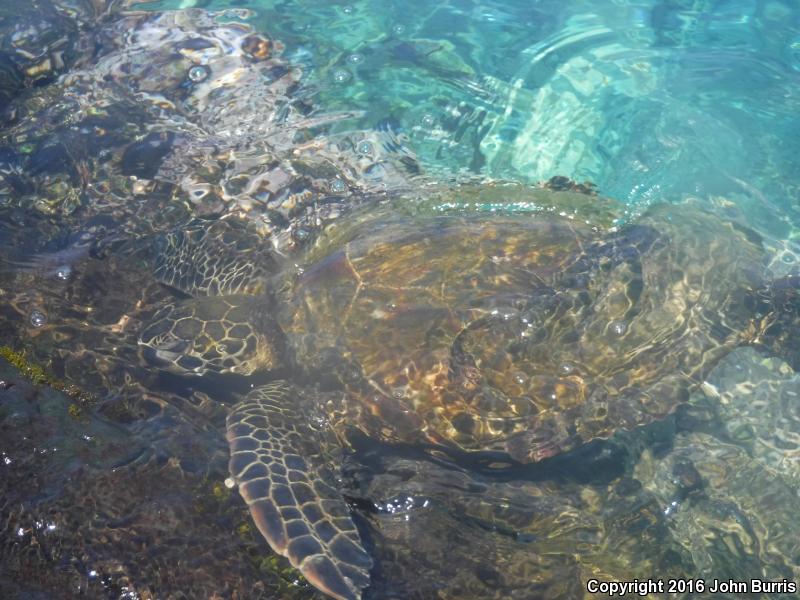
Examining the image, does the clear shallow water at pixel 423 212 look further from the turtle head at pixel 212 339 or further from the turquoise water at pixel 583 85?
the turtle head at pixel 212 339

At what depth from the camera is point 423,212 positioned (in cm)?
593

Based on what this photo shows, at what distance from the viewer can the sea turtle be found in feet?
13.8

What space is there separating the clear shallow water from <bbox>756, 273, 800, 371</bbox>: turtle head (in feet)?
0.63

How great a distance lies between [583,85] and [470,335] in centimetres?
537

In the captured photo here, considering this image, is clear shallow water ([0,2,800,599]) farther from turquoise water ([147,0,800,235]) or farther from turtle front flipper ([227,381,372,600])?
turtle front flipper ([227,381,372,600])

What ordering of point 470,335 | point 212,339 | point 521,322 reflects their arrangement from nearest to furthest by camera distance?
point 470,335
point 521,322
point 212,339

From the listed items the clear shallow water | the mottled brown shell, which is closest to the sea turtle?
the mottled brown shell

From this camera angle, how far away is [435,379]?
4242 millimetres

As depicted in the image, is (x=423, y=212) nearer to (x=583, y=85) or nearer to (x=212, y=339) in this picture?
(x=212, y=339)

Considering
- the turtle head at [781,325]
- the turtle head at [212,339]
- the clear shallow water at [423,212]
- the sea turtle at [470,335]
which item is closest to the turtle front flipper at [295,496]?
the sea turtle at [470,335]

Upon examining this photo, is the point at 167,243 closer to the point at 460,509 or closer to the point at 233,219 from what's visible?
the point at 233,219

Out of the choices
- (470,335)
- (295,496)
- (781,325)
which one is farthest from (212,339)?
(781,325)

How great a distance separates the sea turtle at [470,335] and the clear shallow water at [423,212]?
26cm

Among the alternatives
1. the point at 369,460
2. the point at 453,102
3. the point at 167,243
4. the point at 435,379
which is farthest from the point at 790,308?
the point at 167,243
